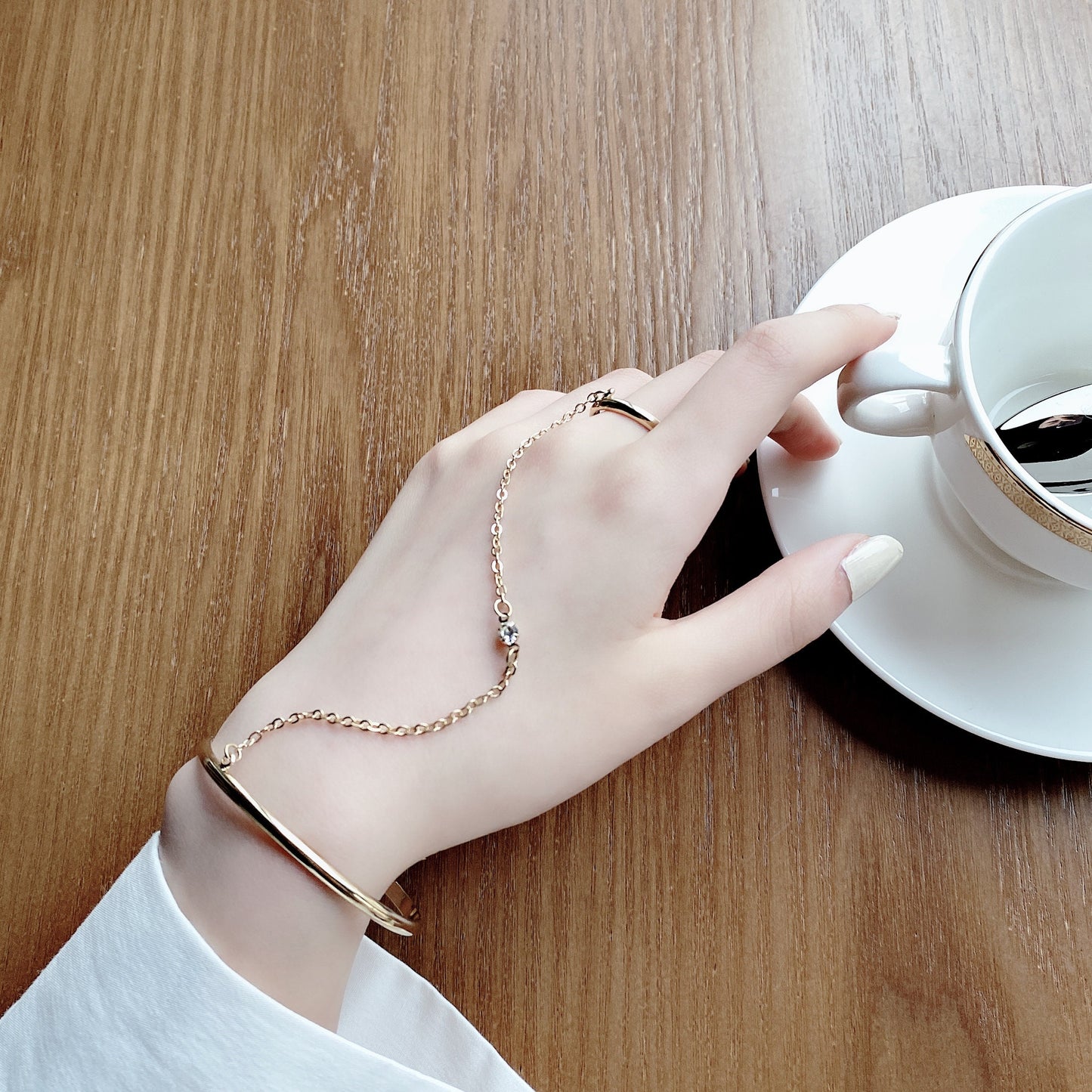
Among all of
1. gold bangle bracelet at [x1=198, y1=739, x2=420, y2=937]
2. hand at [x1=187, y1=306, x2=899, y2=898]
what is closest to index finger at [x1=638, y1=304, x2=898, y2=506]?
hand at [x1=187, y1=306, x2=899, y2=898]

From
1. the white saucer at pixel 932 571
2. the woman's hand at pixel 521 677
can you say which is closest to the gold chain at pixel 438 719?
the woman's hand at pixel 521 677

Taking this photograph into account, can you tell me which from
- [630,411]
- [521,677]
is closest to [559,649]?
[521,677]

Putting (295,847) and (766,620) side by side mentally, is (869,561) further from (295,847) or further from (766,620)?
(295,847)

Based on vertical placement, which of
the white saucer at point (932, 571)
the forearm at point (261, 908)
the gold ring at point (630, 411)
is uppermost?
the gold ring at point (630, 411)

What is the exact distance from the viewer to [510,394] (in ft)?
1.69

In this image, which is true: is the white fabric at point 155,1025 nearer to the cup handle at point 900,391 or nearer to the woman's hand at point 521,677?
the woman's hand at point 521,677

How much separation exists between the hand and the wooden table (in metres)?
0.07

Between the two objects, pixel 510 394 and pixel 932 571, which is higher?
pixel 510 394

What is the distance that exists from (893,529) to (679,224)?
0.72 feet

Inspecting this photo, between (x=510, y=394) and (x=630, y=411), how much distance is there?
0.10 m

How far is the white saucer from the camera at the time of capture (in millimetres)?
426

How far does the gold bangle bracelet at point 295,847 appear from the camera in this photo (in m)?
0.37

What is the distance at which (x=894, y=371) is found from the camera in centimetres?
37

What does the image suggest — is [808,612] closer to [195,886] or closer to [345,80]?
[195,886]
